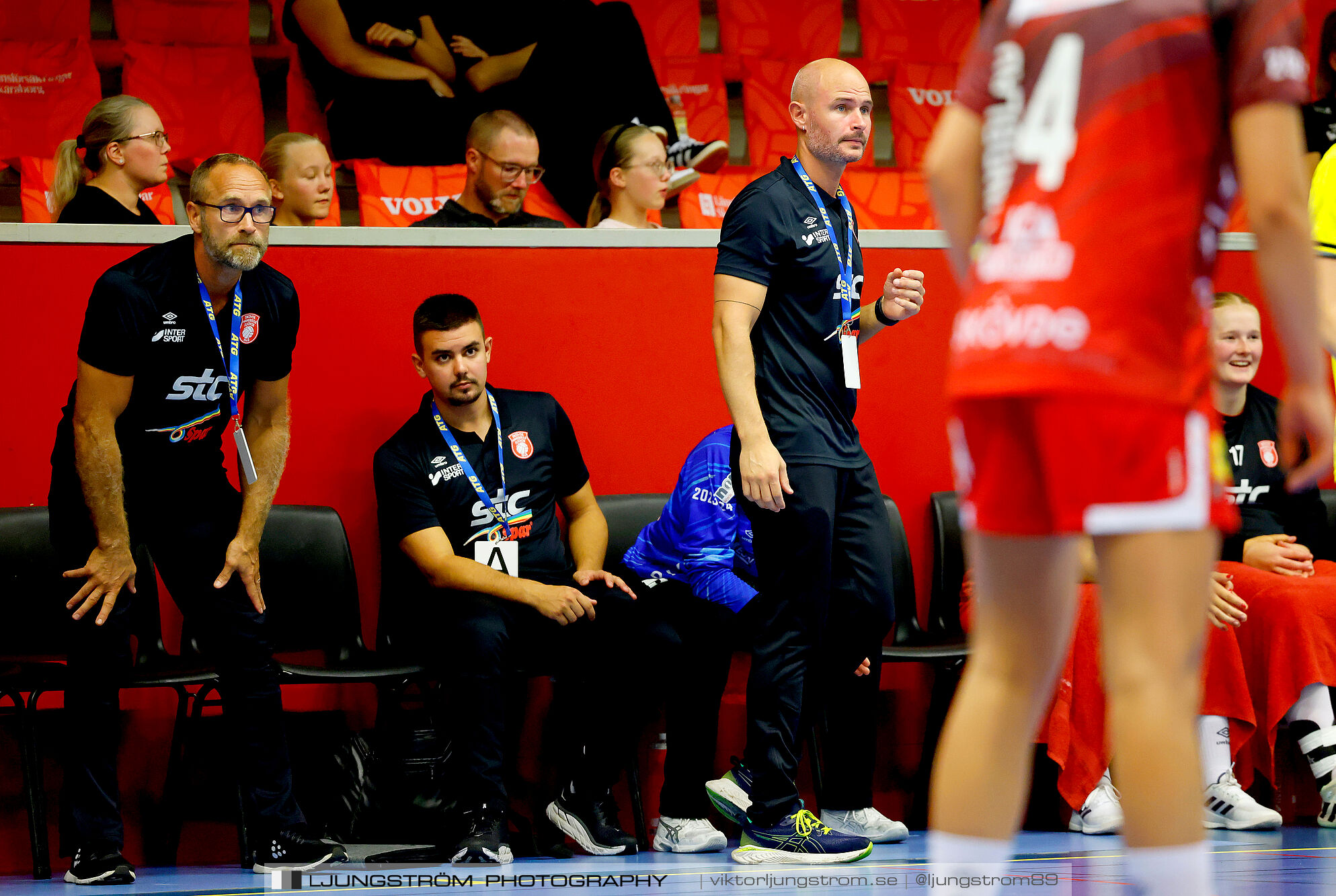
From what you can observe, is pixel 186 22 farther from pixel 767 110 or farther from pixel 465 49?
pixel 767 110

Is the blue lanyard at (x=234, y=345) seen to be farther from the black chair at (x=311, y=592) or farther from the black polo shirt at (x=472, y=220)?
the black polo shirt at (x=472, y=220)

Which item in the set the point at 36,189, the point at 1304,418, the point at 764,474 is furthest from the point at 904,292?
the point at 36,189

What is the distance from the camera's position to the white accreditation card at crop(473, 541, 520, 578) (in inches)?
161

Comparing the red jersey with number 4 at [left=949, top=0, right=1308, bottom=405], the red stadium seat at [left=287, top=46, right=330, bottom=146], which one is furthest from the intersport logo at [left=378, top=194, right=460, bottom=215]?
the red jersey with number 4 at [left=949, top=0, right=1308, bottom=405]

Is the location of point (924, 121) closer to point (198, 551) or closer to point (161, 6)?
point (161, 6)

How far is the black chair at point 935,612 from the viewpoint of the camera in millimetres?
4348

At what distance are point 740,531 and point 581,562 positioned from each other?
1.75 ft

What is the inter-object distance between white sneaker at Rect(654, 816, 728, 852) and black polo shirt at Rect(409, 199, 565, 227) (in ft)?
7.79

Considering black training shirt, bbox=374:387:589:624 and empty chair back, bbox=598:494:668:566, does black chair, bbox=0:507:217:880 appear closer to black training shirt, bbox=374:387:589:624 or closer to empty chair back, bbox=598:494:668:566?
black training shirt, bbox=374:387:589:624

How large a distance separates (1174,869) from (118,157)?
14.3 ft

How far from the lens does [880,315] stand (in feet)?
11.4

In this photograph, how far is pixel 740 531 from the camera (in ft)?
13.3

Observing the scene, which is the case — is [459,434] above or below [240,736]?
above

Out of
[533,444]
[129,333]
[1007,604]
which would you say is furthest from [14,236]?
[1007,604]
